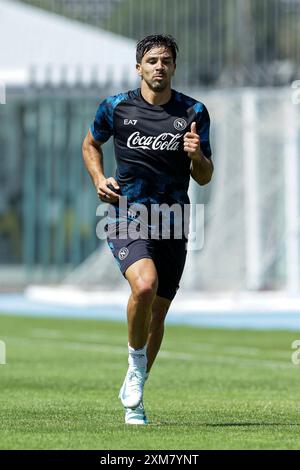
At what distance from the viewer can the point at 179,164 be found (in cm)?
850

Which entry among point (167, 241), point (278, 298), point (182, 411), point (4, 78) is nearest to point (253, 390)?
point (182, 411)

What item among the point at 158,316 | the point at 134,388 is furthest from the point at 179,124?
the point at 134,388

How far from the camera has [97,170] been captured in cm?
862

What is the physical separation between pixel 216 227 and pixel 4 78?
6258 mm

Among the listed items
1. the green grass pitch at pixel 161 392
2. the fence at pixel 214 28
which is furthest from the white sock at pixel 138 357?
the fence at pixel 214 28

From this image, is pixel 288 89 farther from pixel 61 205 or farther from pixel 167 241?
pixel 167 241

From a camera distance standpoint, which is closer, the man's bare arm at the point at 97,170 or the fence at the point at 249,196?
the man's bare arm at the point at 97,170

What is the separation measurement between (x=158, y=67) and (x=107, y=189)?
776 millimetres

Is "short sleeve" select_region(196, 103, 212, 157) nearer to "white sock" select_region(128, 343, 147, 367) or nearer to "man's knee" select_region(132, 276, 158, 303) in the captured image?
"man's knee" select_region(132, 276, 158, 303)

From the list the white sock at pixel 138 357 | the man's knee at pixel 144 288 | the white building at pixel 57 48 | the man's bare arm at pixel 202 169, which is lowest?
the white sock at pixel 138 357

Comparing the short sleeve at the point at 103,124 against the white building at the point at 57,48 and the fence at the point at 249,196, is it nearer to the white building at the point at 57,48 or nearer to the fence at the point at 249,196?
the fence at the point at 249,196

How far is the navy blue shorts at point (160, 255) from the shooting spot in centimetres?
834

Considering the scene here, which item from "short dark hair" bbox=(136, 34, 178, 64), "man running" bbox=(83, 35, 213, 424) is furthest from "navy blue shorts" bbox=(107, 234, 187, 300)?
"short dark hair" bbox=(136, 34, 178, 64)

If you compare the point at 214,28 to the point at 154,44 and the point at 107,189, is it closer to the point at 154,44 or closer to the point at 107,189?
the point at 154,44
